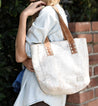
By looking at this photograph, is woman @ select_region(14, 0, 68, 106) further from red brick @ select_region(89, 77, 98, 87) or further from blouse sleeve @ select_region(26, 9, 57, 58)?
red brick @ select_region(89, 77, 98, 87)

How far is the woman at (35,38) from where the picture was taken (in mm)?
2020

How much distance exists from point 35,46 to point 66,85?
1.30 ft

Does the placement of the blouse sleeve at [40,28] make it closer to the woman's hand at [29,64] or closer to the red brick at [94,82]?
the woman's hand at [29,64]

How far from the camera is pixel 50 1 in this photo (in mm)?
2145

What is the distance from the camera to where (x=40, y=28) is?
199 centimetres

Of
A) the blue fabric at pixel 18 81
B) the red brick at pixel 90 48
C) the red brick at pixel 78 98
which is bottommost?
the red brick at pixel 78 98

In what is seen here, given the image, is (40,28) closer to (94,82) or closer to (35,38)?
(35,38)

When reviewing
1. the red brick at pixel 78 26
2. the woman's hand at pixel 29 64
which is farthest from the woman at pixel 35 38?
the red brick at pixel 78 26

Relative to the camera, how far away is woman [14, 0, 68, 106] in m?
2.02

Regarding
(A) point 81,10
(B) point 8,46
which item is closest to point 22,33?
(B) point 8,46

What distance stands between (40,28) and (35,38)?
0.09 m

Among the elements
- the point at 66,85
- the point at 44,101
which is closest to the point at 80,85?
the point at 66,85

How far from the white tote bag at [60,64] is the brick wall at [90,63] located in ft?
1.30

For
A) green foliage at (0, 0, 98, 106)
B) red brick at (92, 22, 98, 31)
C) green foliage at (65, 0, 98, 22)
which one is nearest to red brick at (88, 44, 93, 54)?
red brick at (92, 22, 98, 31)
